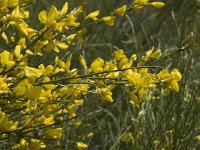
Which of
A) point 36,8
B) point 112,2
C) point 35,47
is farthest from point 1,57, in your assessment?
point 112,2

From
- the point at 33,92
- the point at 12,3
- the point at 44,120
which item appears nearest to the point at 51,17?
the point at 12,3

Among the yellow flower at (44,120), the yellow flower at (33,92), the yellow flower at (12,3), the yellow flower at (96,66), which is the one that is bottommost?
the yellow flower at (44,120)

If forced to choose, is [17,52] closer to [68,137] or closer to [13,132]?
[13,132]

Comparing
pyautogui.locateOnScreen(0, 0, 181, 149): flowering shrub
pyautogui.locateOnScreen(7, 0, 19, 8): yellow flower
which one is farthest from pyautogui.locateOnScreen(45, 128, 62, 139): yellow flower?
pyautogui.locateOnScreen(7, 0, 19, 8): yellow flower

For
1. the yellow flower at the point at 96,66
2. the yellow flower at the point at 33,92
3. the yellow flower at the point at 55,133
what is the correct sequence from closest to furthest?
the yellow flower at the point at 33,92, the yellow flower at the point at 96,66, the yellow flower at the point at 55,133

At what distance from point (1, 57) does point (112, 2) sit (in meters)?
3.45

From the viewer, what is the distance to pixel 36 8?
269 centimetres

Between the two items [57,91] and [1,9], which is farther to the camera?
[57,91]

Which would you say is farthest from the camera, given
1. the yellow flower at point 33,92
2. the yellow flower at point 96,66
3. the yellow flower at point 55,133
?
the yellow flower at point 55,133

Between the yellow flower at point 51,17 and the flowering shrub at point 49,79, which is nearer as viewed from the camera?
the flowering shrub at point 49,79

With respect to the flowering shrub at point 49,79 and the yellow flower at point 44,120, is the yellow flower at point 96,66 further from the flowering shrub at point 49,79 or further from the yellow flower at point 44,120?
the yellow flower at point 44,120

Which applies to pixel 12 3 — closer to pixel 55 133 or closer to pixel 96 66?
pixel 96 66

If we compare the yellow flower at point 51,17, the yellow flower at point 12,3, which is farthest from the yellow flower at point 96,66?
the yellow flower at point 12,3

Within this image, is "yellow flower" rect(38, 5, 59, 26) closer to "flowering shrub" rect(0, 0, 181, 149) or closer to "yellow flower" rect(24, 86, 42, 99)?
"flowering shrub" rect(0, 0, 181, 149)
